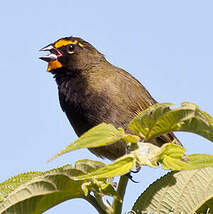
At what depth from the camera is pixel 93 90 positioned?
174 inches

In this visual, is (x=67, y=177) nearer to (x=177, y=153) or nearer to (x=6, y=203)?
(x=6, y=203)

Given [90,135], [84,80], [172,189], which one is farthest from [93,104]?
[90,135]

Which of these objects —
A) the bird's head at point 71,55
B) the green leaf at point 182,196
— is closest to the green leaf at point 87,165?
the green leaf at point 182,196

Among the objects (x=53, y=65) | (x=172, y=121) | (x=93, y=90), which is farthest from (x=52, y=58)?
(x=172, y=121)

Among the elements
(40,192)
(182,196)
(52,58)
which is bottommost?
(182,196)

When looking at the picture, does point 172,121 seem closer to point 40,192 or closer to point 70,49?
point 40,192

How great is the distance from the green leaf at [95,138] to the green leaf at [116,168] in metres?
0.06

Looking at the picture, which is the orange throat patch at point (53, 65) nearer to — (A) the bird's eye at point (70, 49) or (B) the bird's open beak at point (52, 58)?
(B) the bird's open beak at point (52, 58)

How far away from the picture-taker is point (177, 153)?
4.87ft

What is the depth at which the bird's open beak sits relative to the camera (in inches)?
187

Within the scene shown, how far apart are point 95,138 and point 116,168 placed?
0.35 ft

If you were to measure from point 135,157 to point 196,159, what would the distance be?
0.67ft

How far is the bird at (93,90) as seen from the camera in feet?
14.0

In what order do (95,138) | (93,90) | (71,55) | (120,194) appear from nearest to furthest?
(95,138)
(120,194)
(93,90)
(71,55)
